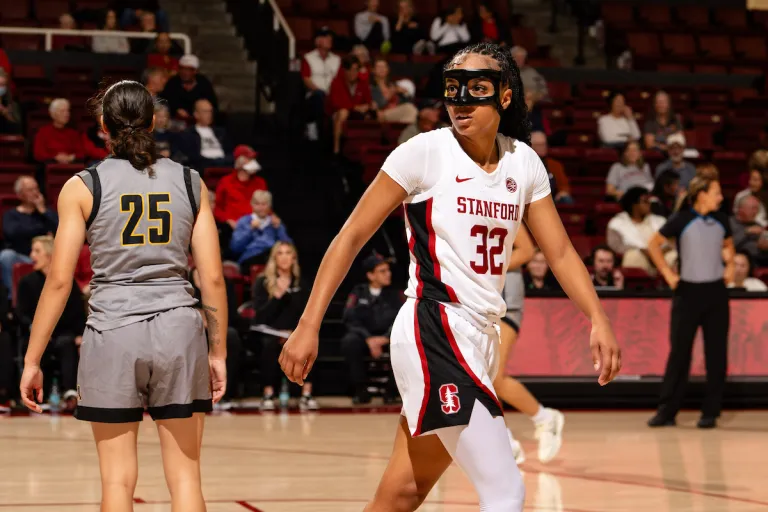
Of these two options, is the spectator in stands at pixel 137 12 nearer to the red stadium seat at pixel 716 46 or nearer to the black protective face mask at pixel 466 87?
the red stadium seat at pixel 716 46

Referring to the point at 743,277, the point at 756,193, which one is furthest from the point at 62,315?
the point at 756,193

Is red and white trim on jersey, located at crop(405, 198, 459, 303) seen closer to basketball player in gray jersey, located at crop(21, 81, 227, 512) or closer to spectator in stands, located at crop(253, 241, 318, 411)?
basketball player in gray jersey, located at crop(21, 81, 227, 512)

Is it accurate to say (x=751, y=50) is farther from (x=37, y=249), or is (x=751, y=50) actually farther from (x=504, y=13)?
(x=37, y=249)

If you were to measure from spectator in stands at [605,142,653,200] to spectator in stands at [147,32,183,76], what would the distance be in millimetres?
5093

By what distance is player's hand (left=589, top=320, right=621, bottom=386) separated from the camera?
405cm

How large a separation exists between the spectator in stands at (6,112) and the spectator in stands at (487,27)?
6.25m

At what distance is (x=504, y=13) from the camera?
63.5 feet

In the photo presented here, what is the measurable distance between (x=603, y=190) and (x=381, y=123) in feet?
9.07

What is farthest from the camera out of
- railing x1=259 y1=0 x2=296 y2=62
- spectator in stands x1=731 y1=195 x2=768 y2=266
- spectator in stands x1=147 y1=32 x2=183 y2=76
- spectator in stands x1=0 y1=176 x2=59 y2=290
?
railing x1=259 y1=0 x2=296 y2=62

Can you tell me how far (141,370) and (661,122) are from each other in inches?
522

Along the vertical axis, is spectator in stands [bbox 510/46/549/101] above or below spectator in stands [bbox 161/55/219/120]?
above

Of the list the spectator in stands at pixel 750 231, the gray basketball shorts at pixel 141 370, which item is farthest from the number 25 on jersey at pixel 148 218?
the spectator in stands at pixel 750 231

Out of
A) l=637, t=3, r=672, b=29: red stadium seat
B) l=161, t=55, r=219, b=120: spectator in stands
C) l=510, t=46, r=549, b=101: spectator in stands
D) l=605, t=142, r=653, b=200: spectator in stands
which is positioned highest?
l=637, t=3, r=672, b=29: red stadium seat

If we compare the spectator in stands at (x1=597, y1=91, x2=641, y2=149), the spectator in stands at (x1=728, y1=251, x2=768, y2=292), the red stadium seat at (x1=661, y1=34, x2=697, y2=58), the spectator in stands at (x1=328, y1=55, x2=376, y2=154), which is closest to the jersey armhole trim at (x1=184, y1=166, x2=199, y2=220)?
the spectator in stands at (x1=728, y1=251, x2=768, y2=292)
